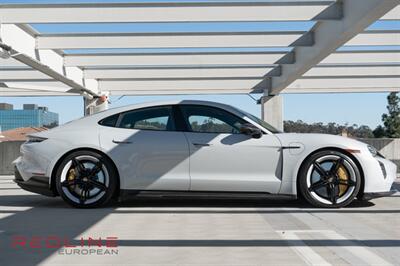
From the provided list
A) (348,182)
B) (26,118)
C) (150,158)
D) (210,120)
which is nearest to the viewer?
(348,182)

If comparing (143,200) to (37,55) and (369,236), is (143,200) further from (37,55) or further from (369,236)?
(37,55)

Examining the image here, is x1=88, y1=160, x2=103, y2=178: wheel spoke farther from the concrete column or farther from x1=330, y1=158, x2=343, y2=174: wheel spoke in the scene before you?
the concrete column

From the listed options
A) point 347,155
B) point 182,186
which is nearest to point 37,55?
point 182,186

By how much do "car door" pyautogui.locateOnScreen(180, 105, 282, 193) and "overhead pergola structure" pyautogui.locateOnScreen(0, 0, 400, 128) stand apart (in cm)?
301

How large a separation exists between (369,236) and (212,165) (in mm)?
2280

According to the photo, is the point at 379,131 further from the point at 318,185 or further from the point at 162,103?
the point at 162,103

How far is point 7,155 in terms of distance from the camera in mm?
14570

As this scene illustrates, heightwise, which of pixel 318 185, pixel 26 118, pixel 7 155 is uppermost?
pixel 26 118

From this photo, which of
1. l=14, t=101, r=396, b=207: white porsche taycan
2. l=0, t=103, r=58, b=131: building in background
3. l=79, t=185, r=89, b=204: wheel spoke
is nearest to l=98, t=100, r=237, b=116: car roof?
l=14, t=101, r=396, b=207: white porsche taycan

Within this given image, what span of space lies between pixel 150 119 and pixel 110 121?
0.53m

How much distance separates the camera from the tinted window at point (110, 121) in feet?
22.5

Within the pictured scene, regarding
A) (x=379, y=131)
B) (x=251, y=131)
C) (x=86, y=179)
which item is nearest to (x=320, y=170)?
(x=251, y=131)

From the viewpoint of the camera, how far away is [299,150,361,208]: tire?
→ 21.4 ft

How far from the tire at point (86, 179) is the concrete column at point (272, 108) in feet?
38.3
